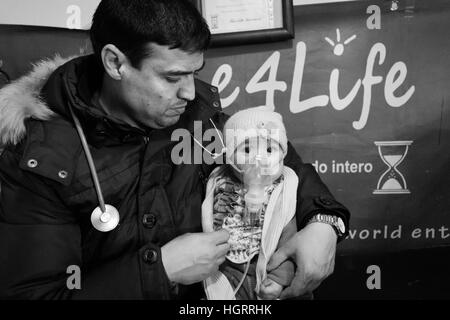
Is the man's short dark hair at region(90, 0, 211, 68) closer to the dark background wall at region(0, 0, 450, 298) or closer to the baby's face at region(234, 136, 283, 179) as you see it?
the baby's face at region(234, 136, 283, 179)

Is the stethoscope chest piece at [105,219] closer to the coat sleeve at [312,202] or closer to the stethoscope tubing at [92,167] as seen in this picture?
the stethoscope tubing at [92,167]

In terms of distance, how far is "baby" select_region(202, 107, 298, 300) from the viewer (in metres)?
1.24

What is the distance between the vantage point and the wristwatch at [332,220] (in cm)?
129

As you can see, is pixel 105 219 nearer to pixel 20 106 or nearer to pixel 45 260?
pixel 45 260

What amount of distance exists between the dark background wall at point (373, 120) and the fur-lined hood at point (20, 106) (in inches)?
21.2

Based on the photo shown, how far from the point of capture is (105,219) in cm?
118

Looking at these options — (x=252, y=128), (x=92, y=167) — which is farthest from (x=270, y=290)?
(x=92, y=167)

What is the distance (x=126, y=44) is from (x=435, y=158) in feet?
4.73

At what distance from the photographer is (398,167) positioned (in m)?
1.89

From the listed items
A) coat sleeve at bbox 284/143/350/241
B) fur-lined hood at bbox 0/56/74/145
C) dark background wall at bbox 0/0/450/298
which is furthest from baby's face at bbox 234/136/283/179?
dark background wall at bbox 0/0/450/298

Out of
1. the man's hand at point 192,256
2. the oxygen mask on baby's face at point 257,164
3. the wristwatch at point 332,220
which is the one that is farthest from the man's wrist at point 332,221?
the man's hand at point 192,256
